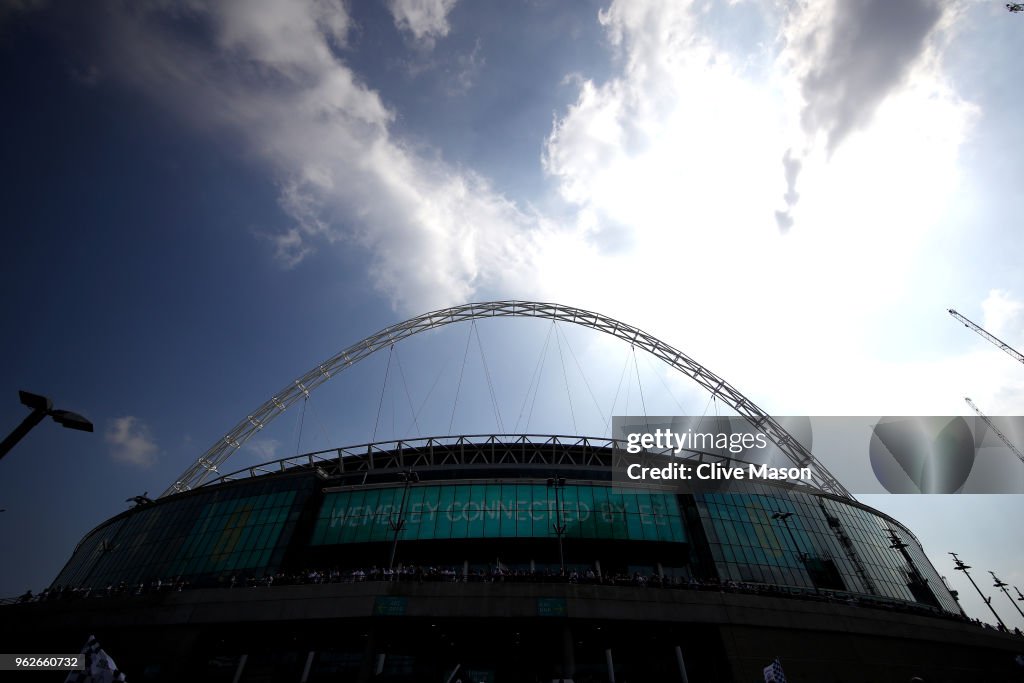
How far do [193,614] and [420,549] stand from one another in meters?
20.9

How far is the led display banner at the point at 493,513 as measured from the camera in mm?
48875

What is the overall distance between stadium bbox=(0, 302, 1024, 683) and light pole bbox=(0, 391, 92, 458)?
24.8 metres

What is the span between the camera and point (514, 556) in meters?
50.5

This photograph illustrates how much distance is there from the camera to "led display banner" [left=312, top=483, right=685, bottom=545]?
48.9 m

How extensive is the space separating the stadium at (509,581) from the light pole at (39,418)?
24807 millimetres

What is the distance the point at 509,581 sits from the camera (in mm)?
35094

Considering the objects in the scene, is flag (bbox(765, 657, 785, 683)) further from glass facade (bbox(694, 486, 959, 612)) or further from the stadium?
glass facade (bbox(694, 486, 959, 612))

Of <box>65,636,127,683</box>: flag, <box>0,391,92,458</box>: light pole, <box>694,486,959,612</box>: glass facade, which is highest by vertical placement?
<box>694,486,959,612</box>: glass facade

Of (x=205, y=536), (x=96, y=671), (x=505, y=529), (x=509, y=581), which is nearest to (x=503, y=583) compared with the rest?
(x=509, y=581)

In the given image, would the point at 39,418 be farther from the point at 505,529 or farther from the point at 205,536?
the point at 205,536

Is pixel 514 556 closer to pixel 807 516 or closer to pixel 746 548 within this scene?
pixel 746 548

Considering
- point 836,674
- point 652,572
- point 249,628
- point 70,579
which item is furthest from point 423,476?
point 70,579

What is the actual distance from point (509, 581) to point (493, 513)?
14868 mm

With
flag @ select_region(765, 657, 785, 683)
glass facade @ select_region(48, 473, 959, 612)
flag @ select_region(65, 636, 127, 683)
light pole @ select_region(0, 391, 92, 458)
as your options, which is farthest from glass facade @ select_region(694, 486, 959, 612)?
light pole @ select_region(0, 391, 92, 458)
